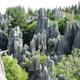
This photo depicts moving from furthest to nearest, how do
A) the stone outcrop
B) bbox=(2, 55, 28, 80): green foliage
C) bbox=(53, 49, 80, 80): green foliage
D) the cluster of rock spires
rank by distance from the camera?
1. the cluster of rock spires
2. bbox=(2, 55, 28, 80): green foliage
3. the stone outcrop
4. bbox=(53, 49, 80, 80): green foliage

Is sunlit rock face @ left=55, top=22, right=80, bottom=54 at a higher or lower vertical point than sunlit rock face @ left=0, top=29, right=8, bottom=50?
higher

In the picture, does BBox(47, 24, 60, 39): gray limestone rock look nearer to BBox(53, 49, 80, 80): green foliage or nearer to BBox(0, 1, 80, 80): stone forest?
BBox(0, 1, 80, 80): stone forest

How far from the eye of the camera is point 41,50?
1858 inches

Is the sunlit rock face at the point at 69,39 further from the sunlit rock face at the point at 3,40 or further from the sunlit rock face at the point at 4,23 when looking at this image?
the sunlit rock face at the point at 4,23

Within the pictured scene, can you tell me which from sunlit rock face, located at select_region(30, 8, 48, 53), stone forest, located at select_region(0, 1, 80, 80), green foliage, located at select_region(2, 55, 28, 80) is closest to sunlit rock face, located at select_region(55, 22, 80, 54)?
stone forest, located at select_region(0, 1, 80, 80)

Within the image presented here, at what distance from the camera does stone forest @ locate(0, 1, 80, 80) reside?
109 ft

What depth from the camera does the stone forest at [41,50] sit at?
3312 centimetres

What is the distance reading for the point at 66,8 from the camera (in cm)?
10919

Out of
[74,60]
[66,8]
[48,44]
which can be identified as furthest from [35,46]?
[66,8]

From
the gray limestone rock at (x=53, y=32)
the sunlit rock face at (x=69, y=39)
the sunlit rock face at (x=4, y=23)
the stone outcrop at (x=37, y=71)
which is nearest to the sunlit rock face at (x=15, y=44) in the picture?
the gray limestone rock at (x=53, y=32)

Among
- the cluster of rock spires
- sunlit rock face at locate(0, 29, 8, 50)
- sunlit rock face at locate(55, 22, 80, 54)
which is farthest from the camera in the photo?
sunlit rock face at locate(0, 29, 8, 50)

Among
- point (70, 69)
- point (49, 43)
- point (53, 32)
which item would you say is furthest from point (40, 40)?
point (70, 69)

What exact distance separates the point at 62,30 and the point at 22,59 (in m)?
15.4

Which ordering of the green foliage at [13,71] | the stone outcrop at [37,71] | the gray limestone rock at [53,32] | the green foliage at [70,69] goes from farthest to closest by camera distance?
the gray limestone rock at [53,32], the green foliage at [13,71], the stone outcrop at [37,71], the green foliage at [70,69]
